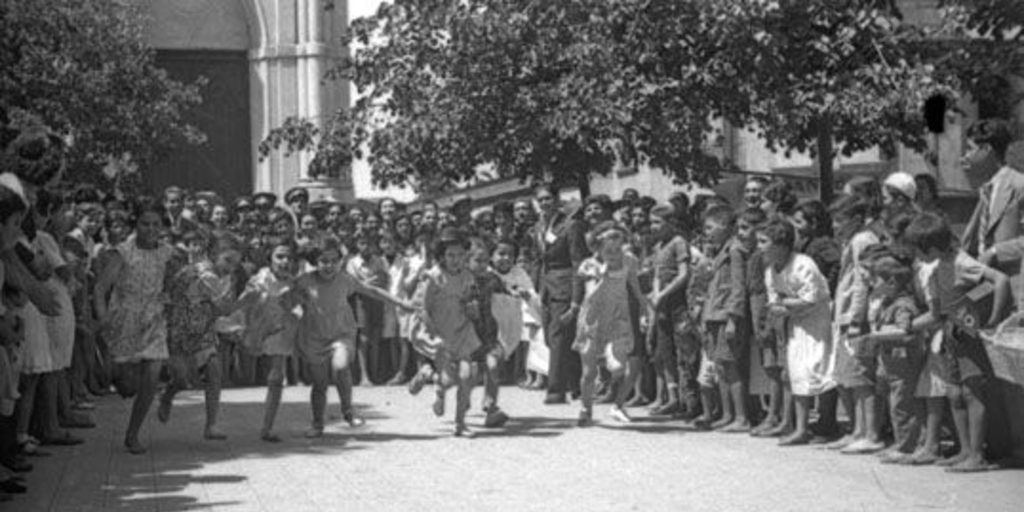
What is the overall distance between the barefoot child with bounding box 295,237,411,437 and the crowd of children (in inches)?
0.7

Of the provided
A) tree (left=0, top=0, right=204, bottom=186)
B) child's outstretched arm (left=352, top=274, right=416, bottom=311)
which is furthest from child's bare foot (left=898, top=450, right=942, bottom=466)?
tree (left=0, top=0, right=204, bottom=186)

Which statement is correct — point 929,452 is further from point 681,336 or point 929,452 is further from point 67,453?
point 67,453

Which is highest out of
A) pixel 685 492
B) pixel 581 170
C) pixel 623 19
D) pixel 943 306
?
pixel 623 19

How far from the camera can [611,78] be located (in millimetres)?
18547

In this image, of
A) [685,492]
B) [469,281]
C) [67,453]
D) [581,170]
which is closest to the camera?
[685,492]

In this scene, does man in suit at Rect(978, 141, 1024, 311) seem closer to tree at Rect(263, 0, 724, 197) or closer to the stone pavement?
the stone pavement

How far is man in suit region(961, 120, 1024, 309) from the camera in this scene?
456 inches

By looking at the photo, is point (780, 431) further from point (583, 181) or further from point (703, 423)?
point (583, 181)

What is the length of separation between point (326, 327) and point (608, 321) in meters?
2.38

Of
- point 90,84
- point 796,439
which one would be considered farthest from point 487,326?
point 90,84

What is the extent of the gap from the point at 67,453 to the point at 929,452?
5992mm

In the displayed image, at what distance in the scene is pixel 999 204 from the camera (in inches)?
461

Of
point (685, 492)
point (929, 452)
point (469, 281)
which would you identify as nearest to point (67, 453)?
point (469, 281)

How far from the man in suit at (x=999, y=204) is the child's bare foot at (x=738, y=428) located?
2.70m
